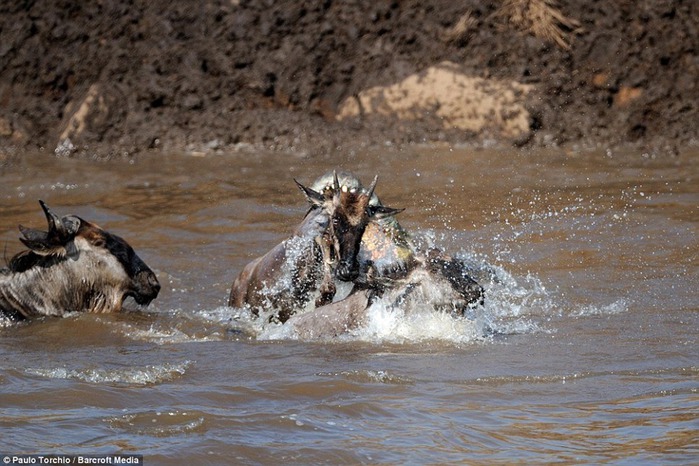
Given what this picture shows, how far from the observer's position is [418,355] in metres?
7.02

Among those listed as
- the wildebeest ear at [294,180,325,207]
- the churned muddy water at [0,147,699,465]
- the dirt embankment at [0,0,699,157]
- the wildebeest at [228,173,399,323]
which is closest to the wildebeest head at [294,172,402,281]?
the wildebeest at [228,173,399,323]

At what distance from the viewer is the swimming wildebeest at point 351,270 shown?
23.0ft

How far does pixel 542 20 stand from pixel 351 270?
10230mm

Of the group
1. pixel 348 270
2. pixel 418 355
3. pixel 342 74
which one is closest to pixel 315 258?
pixel 348 270

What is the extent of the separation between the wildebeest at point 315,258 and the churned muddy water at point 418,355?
211 millimetres

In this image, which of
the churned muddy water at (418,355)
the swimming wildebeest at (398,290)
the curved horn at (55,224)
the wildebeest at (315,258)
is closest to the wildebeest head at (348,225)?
the wildebeest at (315,258)

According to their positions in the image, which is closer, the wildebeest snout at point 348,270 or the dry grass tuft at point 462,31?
the wildebeest snout at point 348,270

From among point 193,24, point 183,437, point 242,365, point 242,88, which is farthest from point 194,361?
point 193,24

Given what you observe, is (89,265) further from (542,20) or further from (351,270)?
(542,20)

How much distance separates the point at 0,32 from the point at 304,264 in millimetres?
11436

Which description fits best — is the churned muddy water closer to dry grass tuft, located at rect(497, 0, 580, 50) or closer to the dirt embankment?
the dirt embankment

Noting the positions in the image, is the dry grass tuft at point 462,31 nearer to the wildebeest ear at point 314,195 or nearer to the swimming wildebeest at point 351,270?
the swimming wildebeest at point 351,270

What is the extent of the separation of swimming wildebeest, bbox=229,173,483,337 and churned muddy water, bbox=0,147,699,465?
0.14 metres

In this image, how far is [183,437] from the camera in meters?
5.52
